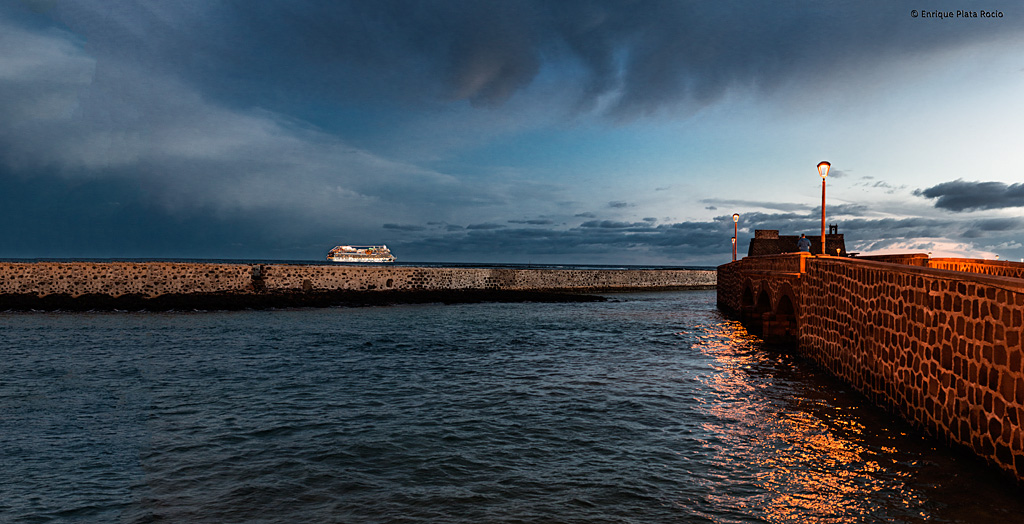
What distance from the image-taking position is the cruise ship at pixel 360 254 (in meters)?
149

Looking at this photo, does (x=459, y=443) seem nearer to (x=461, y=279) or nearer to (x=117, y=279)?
(x=117, y=279)

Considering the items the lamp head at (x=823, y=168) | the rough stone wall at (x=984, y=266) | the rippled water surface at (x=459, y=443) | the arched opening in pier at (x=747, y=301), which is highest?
the lamp head at (x=823, y=168)

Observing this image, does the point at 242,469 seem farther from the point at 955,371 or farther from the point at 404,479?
the point at 955,371

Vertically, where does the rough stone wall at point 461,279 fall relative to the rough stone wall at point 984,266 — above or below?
below

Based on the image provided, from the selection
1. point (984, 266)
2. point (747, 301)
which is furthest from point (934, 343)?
point (747, 301)

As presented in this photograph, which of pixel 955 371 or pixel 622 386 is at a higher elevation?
pixel 955 371

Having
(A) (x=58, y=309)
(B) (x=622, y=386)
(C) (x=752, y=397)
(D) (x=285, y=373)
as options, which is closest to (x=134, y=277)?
(A) (x=58, y=309)

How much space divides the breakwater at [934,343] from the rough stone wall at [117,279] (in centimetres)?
3408

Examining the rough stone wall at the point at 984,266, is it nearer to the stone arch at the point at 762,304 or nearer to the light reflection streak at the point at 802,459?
the stone arch at the point at 762,304

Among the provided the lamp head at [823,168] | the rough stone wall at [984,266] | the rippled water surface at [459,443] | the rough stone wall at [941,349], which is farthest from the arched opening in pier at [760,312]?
the rough stone wall at [941,349]

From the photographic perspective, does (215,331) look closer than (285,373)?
No

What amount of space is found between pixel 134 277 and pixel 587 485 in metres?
36.5

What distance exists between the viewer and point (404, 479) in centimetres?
631

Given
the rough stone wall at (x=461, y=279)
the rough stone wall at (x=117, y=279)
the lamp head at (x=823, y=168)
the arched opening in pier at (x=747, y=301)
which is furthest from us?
the rough stone wall at (x=461, y=279)
